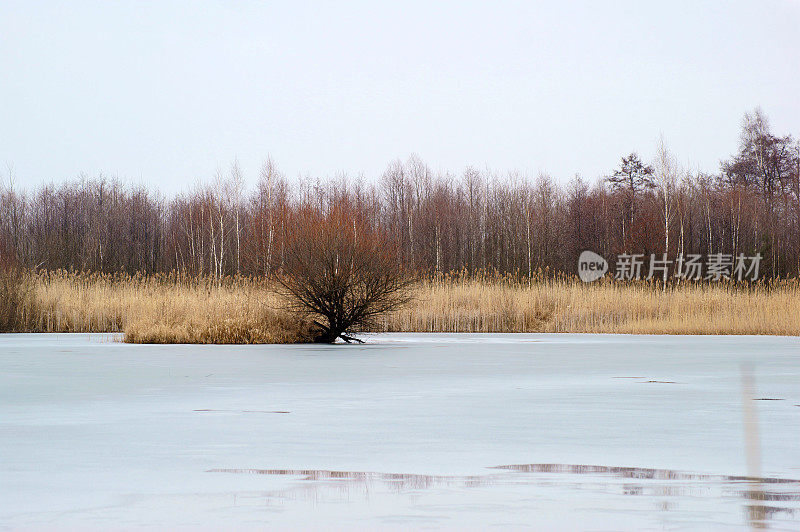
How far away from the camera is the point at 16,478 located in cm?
428

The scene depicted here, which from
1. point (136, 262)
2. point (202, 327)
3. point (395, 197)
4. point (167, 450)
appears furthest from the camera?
point (395, 197)

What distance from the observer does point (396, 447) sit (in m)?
5.18

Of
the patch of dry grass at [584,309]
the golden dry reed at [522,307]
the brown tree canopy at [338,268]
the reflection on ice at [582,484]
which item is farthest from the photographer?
the patch of dry grass at [584,309]

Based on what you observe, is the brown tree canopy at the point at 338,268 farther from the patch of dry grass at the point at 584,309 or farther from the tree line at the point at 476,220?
the tree line at the point at 476,220

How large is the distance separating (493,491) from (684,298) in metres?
18.5

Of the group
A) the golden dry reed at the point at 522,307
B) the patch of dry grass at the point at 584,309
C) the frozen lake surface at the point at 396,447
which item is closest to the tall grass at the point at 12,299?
the golden dry reed at the point at 522,307

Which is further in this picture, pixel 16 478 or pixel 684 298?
pixel 684 298

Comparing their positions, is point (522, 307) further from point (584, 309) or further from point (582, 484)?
point (582, 484)

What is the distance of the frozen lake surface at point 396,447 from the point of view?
3.58 metres

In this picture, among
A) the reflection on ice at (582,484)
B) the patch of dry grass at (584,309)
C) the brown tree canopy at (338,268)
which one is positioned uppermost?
the brown tree canopy at (338,268)

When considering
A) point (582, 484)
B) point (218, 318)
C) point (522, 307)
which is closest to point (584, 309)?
point (522, 307)

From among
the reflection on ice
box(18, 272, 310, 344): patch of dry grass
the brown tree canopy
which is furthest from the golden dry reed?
the reflection on ice

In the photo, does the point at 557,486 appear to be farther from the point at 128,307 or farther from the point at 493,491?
the point at 128,307

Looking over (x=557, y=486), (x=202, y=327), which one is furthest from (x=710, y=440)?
(x=202, y=327)
